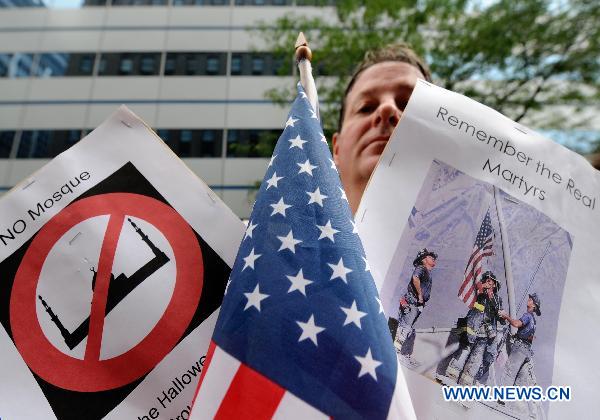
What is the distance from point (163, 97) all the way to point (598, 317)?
14.9m

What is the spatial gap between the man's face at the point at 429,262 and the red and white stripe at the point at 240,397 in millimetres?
337

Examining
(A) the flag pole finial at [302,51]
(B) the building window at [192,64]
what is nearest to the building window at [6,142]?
(B) the building window at [192,64]

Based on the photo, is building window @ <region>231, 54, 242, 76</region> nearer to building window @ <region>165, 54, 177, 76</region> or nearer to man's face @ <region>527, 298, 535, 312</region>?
building window @ <region>165, 54, 177, 76</region>

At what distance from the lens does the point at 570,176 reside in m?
0.91

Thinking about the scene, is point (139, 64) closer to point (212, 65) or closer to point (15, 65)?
point (212, 65)

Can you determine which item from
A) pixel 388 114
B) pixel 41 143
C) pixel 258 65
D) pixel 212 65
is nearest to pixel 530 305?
pixel 388 114

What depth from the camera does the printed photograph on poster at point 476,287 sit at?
29.1 inches

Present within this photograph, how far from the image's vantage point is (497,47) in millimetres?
6832

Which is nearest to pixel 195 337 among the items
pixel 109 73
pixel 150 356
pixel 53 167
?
pixel 150 356

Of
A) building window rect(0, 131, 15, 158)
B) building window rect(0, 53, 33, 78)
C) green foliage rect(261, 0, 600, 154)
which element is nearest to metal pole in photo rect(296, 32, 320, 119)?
green foliage rect(261, 0, 600, 154)

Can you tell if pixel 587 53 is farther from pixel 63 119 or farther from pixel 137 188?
pixel 63 119

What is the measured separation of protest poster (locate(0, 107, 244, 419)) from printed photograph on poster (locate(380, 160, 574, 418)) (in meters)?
0.35

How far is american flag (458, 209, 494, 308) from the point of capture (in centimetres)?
78

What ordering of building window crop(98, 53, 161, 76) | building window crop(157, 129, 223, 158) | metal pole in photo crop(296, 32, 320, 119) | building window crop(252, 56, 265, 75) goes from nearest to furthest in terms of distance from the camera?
metal pole in photo crop(296, 32, 320, 119)
building window crop(157, 129, 223, 158)
building window crop(98, 53, 161, 76)
building window crop(252, 56, 265, 75)
